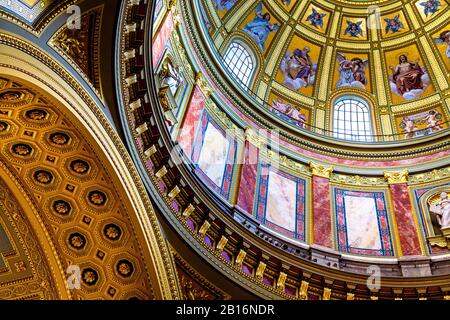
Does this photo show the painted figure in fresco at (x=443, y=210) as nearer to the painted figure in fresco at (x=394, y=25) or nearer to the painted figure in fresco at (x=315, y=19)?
the painted figure in fresco at (x=394, y=25)

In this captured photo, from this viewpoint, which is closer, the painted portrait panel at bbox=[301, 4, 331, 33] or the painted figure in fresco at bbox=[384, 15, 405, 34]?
the painted figure in fresco at bbox=[384, 15, 405, 34]

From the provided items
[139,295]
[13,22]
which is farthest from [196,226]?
[13,22]

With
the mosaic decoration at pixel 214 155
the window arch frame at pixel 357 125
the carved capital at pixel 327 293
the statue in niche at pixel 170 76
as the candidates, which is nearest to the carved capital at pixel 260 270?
the carved capital at pixel 327 293

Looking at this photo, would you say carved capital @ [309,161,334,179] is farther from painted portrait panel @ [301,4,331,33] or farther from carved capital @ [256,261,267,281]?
painted portrait panel @ [301,4,331,33]

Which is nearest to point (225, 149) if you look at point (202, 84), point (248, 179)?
point (248, 179)

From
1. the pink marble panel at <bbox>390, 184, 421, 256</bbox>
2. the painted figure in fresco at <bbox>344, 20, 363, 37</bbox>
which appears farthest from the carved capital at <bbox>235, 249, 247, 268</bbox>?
the painted figure in fresco at <bbox>344, 20, 363, 37</bbox>

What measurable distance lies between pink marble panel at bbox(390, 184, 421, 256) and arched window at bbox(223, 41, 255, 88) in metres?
6.83

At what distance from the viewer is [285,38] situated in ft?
80.1

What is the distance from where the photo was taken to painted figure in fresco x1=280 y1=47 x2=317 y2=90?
23.8 m

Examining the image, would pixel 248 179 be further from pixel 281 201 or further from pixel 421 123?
pixel 421 123

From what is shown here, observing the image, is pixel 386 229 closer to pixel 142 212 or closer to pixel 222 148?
pixel 222 148

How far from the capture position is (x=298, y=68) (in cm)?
2416

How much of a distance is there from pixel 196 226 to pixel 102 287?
2.62m

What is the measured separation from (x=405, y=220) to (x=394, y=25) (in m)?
10.5
